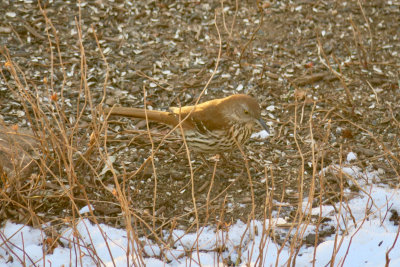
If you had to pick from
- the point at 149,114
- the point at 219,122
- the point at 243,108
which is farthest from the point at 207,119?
the point at 149,114

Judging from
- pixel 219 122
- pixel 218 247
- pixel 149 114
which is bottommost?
pixel 218 247

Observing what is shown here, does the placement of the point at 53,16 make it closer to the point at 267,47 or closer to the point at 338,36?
the point at 267,47

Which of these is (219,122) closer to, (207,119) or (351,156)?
(207,119)

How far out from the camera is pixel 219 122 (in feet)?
16.6

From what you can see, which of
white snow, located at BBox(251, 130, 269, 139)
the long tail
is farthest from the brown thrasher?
white snow, located at BBox(251, 130, 269, 139)

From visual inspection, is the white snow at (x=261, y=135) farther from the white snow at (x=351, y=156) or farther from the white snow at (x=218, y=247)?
the white snow at (x=218, y=247)

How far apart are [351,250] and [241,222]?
823 millimetres

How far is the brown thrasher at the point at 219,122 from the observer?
5055 millimetres

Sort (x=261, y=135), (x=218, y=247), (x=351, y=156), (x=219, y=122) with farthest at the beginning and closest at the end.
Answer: (x=261, y=135) → (x=351, y=156) → (x=219, y=122) → (x=218, y=247)

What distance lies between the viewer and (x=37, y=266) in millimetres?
3967

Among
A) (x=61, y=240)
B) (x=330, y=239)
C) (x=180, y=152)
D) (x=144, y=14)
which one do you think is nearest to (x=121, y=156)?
(x=180, y=152)

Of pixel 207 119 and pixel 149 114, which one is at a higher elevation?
pixel 149 114

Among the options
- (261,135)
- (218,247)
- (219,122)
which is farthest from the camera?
(261,135)

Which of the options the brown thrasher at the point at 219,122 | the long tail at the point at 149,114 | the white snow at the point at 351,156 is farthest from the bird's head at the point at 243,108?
the white snow at the point at 351,156
